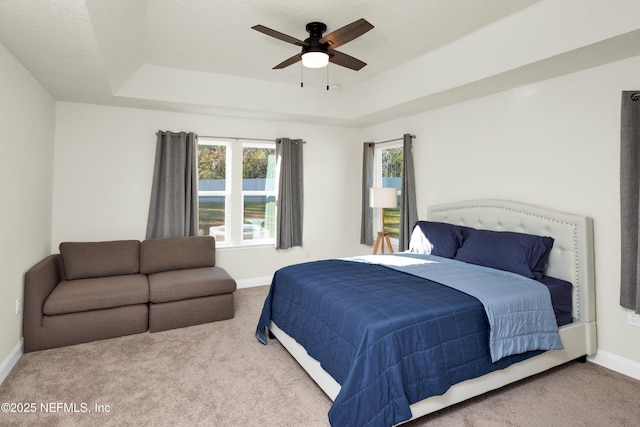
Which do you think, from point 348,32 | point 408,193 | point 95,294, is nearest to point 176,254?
point 95,294

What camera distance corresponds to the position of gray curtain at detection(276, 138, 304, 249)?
5145mm

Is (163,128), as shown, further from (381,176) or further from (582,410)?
(582,410)

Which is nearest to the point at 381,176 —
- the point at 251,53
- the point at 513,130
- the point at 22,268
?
the point at 513,130

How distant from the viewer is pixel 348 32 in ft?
7.59

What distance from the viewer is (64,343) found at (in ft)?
10.2

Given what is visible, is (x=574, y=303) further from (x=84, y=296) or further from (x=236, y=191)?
(x=84, y=296)

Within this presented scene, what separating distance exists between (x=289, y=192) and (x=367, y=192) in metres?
1.22

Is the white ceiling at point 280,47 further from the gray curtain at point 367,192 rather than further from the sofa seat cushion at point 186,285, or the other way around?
the sofa seat cushion at point 186,285

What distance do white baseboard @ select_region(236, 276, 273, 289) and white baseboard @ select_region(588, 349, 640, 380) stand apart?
3.78m

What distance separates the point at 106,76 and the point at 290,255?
10.7ft

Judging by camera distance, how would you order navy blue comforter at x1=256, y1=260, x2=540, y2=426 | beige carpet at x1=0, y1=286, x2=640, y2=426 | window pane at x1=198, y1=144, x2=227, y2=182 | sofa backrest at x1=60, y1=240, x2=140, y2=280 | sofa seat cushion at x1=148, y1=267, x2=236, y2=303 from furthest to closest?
window pane at x1=198, y1=144, x2=227, y2=182
sofa backrest at x1=60, y1=240, x2=140, y2=280
sofa seat cushion at x1=148, y1=267, x2=236, y2=303
beige carpet at x1=0, y1=286, x2=640, y2=426
navy blue comforter at x1=256, y1=260, x2=540, y2=426

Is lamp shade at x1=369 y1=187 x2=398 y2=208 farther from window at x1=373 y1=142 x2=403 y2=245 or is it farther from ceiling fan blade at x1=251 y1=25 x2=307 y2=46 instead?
ceiling fan blade at x1=251 y1=25 x2=307 y2=46

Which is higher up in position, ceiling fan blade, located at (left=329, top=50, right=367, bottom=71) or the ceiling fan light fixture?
ceiling fan blade, located at (left=329, top=50, right=367, bottom=71)

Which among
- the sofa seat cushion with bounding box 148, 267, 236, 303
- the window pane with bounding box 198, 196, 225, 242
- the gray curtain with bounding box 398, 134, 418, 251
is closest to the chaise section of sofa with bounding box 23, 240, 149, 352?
the sofa seat cushion with bounding box 148, 267, 236, 303
